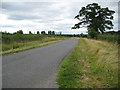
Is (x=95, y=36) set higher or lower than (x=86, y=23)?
lower

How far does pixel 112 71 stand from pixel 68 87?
2692 mm

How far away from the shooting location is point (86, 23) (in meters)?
58.2

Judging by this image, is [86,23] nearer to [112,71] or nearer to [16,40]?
[16,40]

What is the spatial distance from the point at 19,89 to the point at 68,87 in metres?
1.45

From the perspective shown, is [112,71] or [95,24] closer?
[112,71]

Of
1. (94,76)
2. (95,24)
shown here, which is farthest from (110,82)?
(95,24)

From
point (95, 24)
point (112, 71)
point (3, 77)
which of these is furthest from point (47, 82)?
point (95, 24)

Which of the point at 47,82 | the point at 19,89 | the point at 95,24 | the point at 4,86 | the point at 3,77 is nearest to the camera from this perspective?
the point at 19,89

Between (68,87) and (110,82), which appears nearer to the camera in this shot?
(68,87)

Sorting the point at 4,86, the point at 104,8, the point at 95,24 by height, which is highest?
the point at 104,8

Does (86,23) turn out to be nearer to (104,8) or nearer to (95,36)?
(104,8)

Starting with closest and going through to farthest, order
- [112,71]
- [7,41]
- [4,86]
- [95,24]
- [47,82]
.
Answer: [4,86] < [47,82] < [112,71] < [7,41] < [95,24]

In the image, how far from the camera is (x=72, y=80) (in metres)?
6.01

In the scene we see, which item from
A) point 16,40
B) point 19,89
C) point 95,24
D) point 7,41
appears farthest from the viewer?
point 95,24
